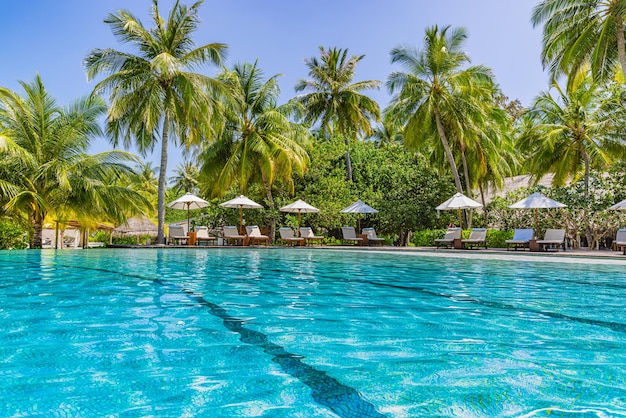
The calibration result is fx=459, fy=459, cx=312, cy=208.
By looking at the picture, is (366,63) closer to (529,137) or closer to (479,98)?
(479,98)

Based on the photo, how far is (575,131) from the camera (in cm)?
2170

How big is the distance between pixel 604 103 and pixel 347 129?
12607 millimetres

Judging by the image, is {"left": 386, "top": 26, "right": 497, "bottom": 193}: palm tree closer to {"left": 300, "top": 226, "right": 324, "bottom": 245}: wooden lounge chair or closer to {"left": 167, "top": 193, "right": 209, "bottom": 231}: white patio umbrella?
{"left": 300, "top": 226, "right": 324, "bottom": 245}: wooden lounge chair

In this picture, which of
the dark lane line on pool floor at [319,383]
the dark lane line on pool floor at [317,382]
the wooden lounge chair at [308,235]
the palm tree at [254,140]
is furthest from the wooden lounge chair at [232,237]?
the dark lane line on pool floor at [319,383]

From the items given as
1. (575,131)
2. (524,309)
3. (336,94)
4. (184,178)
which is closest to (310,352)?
(524,309)

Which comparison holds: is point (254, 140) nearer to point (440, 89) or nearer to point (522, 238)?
point (440, 89)

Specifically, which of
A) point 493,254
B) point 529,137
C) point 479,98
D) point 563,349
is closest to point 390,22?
point 479,98

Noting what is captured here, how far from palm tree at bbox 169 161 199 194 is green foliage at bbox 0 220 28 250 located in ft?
105

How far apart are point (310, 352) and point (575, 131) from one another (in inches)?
896

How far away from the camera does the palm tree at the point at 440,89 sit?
20719 millimetres

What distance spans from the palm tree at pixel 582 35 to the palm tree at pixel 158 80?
505 inches

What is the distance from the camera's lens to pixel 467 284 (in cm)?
723

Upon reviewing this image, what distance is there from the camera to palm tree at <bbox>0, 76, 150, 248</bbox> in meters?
15.6

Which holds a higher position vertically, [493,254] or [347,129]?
[347,129]
